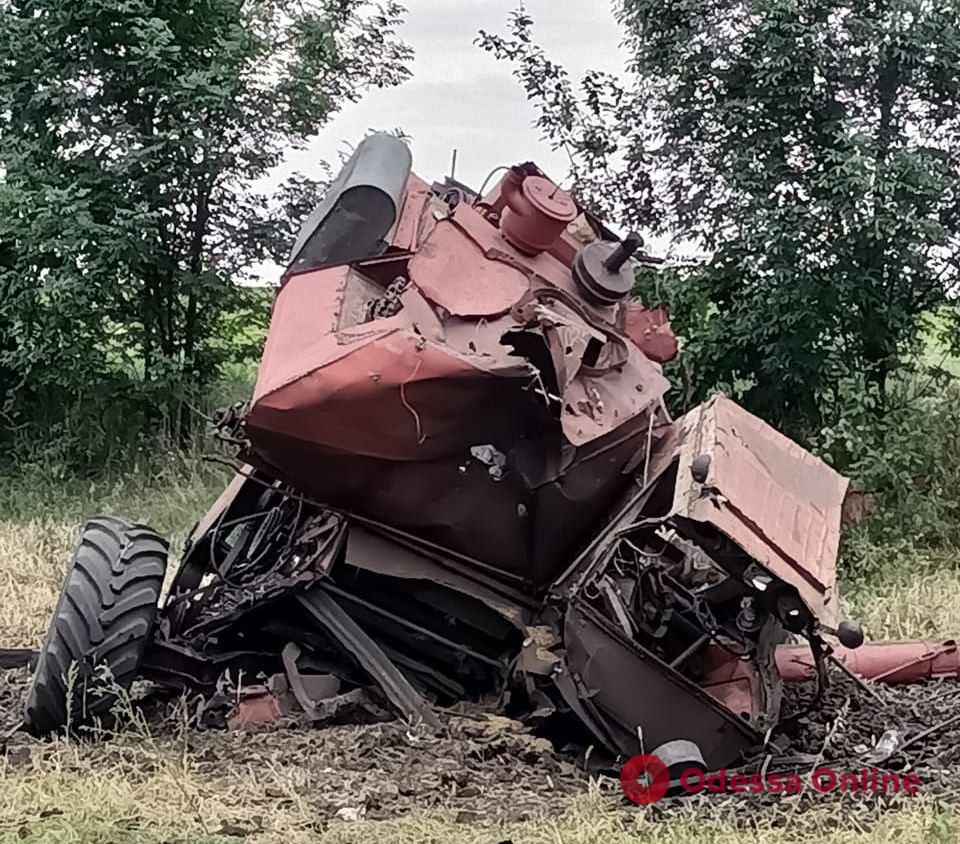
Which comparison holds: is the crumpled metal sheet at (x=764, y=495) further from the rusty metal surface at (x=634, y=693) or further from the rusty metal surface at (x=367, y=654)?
the rusty metal surface at (x=367, y=654)

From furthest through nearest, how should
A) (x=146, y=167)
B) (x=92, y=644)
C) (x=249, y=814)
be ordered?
(x=146, y=167)
(x=92, y=644)
(x=249, y=814)

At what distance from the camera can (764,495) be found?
5547mm

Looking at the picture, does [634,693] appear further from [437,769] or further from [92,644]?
[92,644]

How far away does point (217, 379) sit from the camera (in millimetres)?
15242

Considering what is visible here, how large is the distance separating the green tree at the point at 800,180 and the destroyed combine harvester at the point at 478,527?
16.0 feet

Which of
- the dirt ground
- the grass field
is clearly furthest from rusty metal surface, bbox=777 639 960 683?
the grass field

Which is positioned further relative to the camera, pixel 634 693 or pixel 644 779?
pixel 634 693

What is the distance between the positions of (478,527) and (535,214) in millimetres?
1501

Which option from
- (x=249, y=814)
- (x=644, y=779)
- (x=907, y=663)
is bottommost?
(x=907, y=663)

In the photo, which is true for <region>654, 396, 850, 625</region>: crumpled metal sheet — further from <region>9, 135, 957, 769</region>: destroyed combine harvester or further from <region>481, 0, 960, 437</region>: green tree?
<region>481, 0, 960, 437</region>: green tree

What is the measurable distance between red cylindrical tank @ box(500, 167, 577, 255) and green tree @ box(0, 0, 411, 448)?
7.74 m

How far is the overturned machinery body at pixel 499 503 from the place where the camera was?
18.2 ft

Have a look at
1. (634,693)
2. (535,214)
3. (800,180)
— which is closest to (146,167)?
(800,180)

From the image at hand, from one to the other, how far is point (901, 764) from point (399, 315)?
2.73 meters
